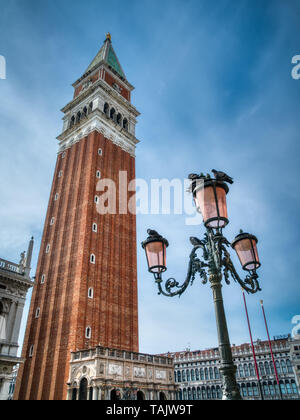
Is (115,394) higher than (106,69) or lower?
lower

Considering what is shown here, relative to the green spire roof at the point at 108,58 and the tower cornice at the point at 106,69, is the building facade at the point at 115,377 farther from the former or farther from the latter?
the green spire roof at the point at 108,58

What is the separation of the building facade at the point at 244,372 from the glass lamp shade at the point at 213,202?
60.8 m

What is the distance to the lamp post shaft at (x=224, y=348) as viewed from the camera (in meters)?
4.63

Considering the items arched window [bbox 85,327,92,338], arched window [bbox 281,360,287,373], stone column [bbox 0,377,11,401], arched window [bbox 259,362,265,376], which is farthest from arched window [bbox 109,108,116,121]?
arched window [bbox 281,360,287,373]

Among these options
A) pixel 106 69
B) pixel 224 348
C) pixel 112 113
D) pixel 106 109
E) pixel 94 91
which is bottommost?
pixel 224 348

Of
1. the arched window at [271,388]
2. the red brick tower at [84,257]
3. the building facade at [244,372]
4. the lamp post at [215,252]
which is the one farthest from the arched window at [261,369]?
the lamp post at [215,252]

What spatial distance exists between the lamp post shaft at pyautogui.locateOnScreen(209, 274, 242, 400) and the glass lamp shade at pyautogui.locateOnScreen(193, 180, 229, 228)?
39.1 inches

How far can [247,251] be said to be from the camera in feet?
20.3

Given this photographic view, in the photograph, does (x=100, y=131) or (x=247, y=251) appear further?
(x=100, y=131)

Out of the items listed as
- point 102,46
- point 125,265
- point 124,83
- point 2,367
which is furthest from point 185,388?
point 102,46

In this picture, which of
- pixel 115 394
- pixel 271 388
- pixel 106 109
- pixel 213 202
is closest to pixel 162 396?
pixel 115 394

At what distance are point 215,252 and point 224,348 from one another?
1648 mm

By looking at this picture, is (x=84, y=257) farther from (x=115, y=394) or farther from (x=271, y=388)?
(x=271, y=388)

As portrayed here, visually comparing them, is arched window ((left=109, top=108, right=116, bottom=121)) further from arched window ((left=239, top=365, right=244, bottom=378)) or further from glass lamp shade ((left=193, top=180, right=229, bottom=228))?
arched window ((left=239, top=365, right=244, bottom=378))
